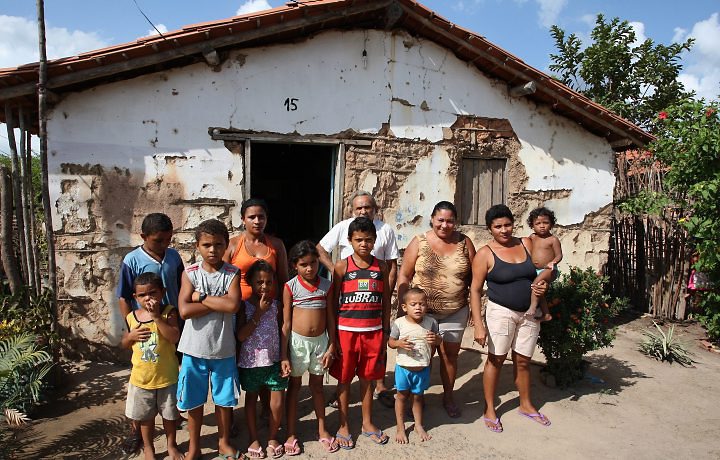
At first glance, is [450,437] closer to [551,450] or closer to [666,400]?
[551,450]

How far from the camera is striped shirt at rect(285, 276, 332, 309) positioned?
3020 millimetres

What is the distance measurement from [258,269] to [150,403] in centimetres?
103

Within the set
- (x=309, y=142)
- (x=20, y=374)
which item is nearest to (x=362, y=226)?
(x=309, y=142)

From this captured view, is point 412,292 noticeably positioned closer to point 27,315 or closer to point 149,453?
point 149,453

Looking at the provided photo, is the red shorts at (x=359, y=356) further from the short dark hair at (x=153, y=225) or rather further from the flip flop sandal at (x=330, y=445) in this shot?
the short dark hair at (x=153, y=225)

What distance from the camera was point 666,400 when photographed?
13.8 ft

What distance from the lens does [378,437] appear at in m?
3.19

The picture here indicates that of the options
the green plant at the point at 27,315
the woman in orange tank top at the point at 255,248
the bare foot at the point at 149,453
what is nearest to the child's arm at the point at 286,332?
the woman in orange tank top at the point at 255,248

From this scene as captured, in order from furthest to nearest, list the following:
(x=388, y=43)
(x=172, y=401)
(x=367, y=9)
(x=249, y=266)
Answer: (x=388, y=43) → (x=367, y=9) → (x=249, y=266) → (x=172, y=401)

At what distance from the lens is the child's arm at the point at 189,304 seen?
8.97ft

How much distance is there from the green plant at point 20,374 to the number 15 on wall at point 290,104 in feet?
10.1

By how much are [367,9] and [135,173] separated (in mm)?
2933

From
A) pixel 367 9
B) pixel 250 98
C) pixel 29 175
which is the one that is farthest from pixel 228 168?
pixel 367 9

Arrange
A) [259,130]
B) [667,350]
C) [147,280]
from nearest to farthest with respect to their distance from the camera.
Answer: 1. [147,280]
2. [259,130]
3. [667,350]
